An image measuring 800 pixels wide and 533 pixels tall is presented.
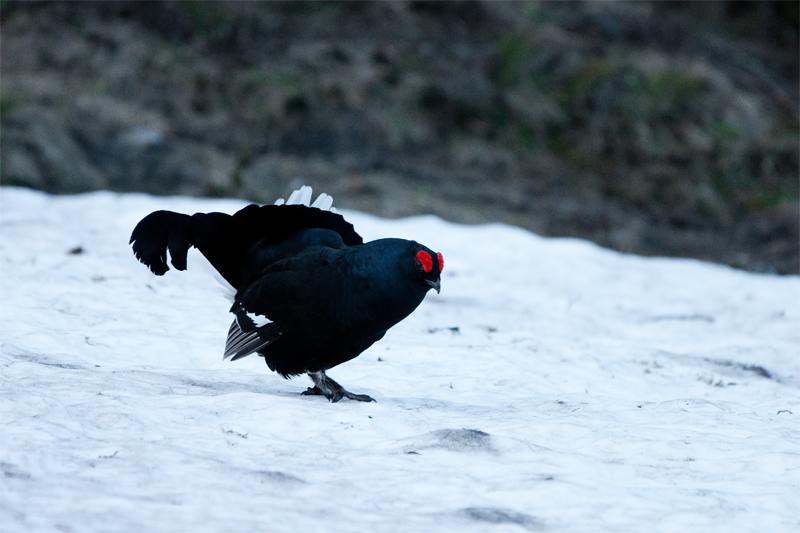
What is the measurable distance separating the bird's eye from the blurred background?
248 inches

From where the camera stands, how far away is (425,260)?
2.73 metres

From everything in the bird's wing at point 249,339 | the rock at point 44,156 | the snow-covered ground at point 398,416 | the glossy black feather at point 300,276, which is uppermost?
the rock at point 44,156

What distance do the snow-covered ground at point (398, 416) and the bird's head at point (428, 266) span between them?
1.72 feet

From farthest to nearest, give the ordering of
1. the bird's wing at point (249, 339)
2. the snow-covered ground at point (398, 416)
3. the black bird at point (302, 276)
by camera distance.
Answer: the bird's wing at point (249, 339) < the black bird at point (302, 276) < the snow-covered ground at point (398, 416)

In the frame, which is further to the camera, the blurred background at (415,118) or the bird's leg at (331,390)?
the blurred background at (415,118)

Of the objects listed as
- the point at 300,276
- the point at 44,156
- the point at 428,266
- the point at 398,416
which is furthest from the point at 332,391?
the point at 44,156

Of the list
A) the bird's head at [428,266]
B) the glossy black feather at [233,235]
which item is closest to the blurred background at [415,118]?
the glossy black feather at [233,235]

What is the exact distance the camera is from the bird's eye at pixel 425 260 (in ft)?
8.97

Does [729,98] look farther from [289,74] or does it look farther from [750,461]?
[750,461]

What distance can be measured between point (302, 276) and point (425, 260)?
0.57 m

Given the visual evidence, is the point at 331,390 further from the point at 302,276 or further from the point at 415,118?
the point at 415,118

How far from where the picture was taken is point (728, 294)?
6.46m

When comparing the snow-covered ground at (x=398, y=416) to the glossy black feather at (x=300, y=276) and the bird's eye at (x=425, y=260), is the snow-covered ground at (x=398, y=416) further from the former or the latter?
the bird's eye at (x=425, y=260)

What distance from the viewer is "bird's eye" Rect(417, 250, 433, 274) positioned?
2734 millimetres
